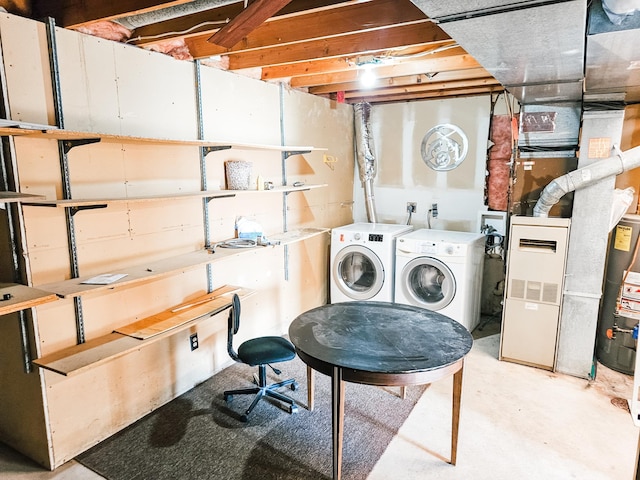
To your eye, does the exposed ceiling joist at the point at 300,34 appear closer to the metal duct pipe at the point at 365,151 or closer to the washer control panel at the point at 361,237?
the metal duct pipe at the point at 365,151

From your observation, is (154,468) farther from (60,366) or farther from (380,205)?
(380,205)

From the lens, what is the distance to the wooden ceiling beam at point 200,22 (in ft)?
6.61

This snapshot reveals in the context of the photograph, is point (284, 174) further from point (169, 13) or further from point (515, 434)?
point (515, 434)

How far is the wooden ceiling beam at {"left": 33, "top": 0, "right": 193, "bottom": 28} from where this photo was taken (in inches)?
74.3

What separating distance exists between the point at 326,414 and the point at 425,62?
8.86 ft

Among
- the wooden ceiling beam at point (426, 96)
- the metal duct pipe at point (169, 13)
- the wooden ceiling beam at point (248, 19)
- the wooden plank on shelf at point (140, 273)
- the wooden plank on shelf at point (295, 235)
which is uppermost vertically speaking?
the wooden ceiling beam at point (426, 96)

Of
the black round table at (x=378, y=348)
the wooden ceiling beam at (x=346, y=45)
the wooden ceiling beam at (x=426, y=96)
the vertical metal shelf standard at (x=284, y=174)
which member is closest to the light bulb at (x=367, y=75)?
the wooden ceiling beam at (x=346, y=45)

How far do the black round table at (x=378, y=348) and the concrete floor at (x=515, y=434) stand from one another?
229 mm

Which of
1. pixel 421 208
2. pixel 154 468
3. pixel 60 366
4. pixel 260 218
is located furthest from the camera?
pixel 421 208

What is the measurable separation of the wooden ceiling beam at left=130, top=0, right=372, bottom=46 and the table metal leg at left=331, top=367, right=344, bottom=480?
5.88 ft

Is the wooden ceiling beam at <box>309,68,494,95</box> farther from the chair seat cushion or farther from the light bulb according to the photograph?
the chair seat cushion

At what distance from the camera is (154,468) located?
7.41 ft

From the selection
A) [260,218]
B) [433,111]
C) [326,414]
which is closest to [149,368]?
[326,414]

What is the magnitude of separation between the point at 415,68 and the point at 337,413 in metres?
2.59
